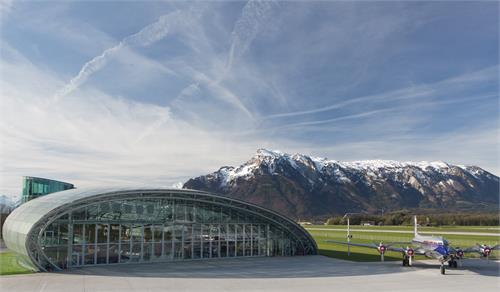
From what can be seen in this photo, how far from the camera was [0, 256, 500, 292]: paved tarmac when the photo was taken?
77.4ft

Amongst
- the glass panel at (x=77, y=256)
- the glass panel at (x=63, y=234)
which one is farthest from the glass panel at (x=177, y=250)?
the glass panel at (x=63, y=234)

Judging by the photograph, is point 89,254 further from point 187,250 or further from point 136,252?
point 187,250

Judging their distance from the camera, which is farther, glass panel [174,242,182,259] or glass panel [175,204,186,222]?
glass panel [175,204,186,222]

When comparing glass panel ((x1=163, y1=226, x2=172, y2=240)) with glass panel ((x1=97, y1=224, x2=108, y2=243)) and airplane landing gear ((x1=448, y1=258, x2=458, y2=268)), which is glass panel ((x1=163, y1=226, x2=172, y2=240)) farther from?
airplane landing gear ((x1=448, y1=258, x2=458, y2=268))

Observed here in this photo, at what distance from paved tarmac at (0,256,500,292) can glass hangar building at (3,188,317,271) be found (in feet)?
6.74

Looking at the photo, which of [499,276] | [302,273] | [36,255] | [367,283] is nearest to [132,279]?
[36,255]

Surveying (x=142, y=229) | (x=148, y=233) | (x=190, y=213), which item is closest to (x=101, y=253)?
(x=142, y=229)

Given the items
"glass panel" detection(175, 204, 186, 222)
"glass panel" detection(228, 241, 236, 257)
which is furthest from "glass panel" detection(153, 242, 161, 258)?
"glass panel" detection(228, 241, 236, 257)

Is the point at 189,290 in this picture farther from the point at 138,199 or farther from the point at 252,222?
the point at 252,222

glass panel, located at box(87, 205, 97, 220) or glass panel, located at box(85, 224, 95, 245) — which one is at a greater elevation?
glass panel, located at box(87, 205, 97, 220)

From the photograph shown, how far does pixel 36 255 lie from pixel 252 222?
61.8 feet

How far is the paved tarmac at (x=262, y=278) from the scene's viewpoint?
23.6m

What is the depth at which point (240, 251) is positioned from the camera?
131ft

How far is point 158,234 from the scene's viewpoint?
118ft
